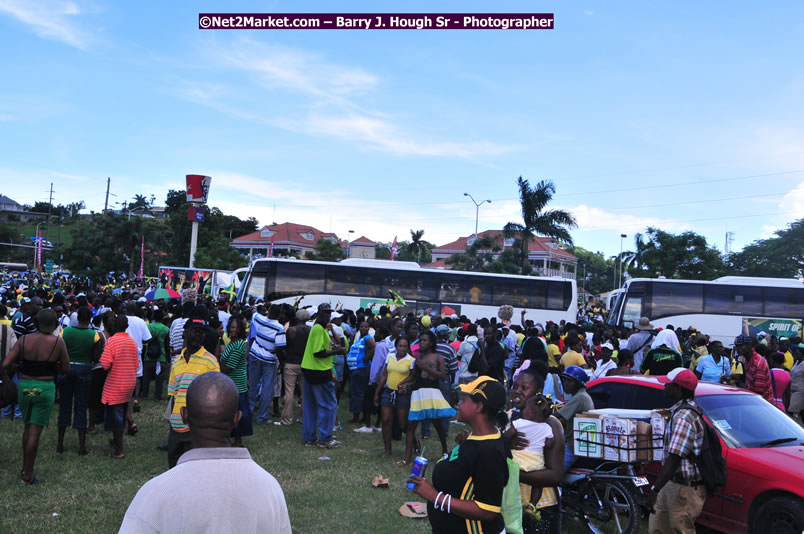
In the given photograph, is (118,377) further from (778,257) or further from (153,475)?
(778,257)

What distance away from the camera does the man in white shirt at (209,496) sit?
2.02m

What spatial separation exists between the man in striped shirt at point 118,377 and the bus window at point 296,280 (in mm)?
17818

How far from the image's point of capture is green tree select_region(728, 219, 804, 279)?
59.4m

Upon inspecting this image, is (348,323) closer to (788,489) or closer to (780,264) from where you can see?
(788,489)

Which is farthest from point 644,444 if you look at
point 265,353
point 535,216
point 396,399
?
point 535,216

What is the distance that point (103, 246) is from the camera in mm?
54125

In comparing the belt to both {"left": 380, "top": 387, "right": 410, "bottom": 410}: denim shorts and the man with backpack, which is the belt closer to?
the man with backpack

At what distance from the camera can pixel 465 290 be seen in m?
27.0

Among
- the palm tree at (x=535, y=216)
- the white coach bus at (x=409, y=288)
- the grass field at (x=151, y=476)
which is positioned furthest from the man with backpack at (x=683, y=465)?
the palm tree at (x=535, y=216)

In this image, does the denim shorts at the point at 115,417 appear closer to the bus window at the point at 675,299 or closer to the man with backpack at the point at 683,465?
the man with backpack at the point at 683,465

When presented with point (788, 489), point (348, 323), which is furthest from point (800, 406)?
point (348, 323)

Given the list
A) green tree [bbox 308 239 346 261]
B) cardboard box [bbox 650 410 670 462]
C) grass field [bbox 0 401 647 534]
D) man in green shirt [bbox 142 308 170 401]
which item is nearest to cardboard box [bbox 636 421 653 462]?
cardboard box [bbox 650 410 670 462]

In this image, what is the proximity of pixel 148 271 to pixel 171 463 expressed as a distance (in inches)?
2429

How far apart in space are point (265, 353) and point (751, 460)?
750cm
